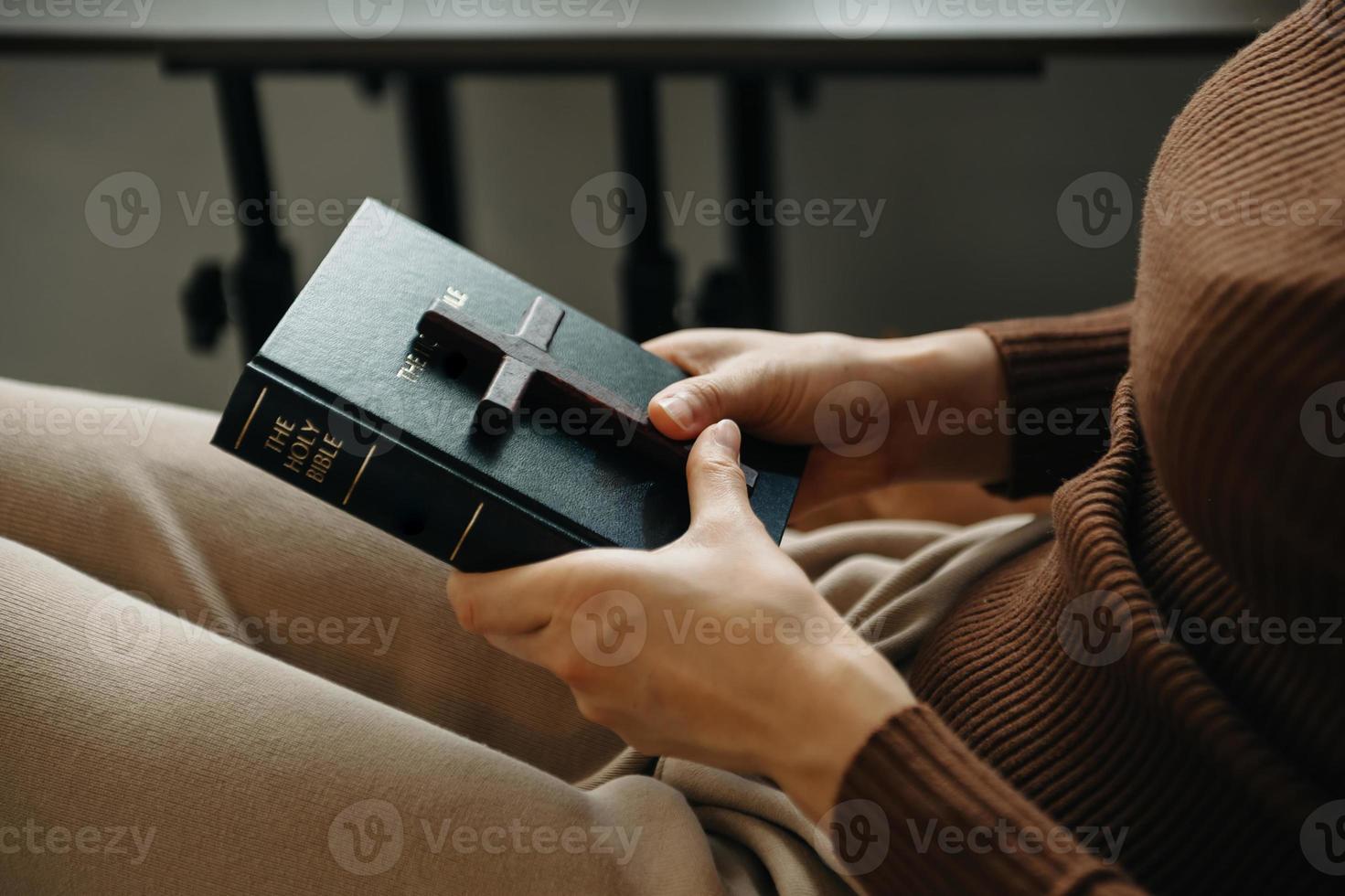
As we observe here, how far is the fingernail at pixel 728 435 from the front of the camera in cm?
59

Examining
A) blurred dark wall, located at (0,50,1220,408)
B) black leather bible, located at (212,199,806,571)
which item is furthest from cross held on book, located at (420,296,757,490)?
blurred dark wall, located at (0,50,1220,408)

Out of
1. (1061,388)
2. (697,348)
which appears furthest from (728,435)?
(1061,388)

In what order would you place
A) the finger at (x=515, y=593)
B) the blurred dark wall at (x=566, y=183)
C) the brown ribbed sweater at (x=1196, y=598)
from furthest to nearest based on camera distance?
the blurred dark wall at (x=566, y=183)
the finger at (x=515, y=593)
the brown ribbed sweater at (x=1196, y=598)

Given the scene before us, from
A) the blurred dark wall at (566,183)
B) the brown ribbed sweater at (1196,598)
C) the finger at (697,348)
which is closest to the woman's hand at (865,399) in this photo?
the finger at (697,348)

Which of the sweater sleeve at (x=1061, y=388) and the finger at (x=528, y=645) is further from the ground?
the sweater sleeve at (x=1061, y=388)

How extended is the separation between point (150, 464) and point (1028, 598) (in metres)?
0.51

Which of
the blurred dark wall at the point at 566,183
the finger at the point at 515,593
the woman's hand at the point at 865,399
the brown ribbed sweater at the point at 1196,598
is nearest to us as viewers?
the brown ribbed sweater at the point at 1196,598

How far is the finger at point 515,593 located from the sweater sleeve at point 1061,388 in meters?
0.36

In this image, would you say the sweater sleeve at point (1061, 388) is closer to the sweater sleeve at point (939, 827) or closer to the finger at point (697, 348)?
the finger at point (697, 348)

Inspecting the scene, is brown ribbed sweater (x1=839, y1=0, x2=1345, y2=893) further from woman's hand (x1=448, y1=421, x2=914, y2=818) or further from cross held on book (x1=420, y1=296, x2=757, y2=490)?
cross held on book (x1=420, y1=296, x2=757, y2=490)

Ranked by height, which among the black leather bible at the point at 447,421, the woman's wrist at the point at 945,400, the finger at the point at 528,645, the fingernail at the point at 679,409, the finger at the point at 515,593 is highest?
the woman's wrist at the point at 945,400

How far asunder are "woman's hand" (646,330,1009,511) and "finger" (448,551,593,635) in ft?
0.60

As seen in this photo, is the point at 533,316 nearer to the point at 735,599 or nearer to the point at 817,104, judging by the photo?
the point at 735,599

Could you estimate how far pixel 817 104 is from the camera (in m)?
1.62
